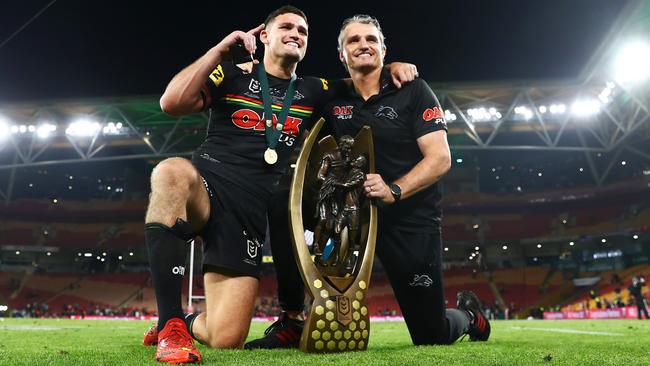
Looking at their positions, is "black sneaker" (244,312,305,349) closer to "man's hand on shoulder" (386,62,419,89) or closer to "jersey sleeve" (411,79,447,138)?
"jersey sleeve" (411,79,447,138)

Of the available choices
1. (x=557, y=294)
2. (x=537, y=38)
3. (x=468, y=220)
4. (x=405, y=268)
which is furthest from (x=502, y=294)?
(x=405, y=268)

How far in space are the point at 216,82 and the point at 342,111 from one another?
934mm

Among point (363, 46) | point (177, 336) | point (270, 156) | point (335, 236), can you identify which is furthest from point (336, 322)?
point (363, 46)

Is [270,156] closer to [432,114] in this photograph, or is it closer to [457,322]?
[432,114]

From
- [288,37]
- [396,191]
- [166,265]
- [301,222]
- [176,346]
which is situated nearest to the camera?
[176,346]

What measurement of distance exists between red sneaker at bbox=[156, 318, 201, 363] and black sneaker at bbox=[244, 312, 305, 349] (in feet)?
2.72

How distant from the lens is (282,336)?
3.31 metres

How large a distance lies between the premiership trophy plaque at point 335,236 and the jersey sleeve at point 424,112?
0.52 metres

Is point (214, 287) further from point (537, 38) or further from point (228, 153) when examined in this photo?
point (537, 38)

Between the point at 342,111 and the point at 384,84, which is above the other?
the point at 384,84

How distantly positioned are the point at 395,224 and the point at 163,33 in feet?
38.2

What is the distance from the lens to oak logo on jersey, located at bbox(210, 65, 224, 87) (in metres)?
3.39

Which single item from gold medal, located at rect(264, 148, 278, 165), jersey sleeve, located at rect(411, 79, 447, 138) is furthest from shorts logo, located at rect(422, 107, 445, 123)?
gold medal, located at rect(264, 148, 278, 165)

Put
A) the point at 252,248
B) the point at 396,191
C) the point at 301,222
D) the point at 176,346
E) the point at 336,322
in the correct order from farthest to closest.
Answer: the point at 252,248, the point at 396,191, the point at 301,222, the point at 336,322, the point at 176,346
